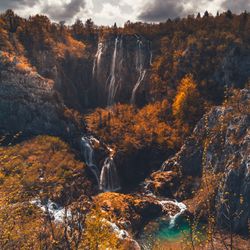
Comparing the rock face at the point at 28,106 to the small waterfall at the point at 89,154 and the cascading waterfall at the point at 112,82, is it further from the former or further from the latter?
the cascading waterfall at the point at 112,82

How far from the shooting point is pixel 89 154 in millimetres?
73062

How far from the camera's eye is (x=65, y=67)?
94.4 metres

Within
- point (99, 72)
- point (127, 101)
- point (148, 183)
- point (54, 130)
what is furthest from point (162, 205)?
point (99, 72)

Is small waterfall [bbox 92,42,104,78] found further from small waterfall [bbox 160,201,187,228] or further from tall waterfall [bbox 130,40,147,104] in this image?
small waterfall [bbox 160,201,187,228]

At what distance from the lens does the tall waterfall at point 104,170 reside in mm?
69438

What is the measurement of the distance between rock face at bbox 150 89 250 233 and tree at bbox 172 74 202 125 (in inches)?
293

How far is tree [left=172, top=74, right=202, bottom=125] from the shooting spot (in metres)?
77.4

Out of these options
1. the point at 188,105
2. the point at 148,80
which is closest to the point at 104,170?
the point at 188,105

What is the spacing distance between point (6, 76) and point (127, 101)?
30.8m

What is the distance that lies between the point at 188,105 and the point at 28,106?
33.6 meters

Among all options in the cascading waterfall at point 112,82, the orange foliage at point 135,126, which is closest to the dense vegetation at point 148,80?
the orange foliage at point 135,126

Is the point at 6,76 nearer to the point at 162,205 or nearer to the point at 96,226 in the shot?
the point at 162,205

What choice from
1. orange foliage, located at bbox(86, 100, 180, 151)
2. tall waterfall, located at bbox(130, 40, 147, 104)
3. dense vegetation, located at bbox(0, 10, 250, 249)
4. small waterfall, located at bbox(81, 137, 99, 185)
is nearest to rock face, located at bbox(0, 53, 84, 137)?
dense vegetation, located at bbox(0, 10, 250, 249)

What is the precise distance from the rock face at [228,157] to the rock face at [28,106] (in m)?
22.8
